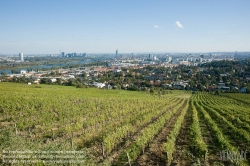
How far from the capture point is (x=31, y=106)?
24.5m

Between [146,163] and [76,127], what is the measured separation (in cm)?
850

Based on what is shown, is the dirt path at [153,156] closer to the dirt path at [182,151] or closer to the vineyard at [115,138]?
the vineyard at [115,138]

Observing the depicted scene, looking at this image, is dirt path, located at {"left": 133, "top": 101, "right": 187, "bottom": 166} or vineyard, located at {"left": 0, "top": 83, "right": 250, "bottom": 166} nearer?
vineyard, located at {"left": 0, "top": 83, "right": 250, "bottom": 166}

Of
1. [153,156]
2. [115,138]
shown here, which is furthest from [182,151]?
[115,138]

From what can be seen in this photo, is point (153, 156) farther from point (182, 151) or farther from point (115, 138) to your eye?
point (115, 138)

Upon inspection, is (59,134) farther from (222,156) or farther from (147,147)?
(222,156)

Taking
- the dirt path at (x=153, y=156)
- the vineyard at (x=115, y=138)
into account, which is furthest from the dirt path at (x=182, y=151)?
the dirt path at (x=153, y=156)

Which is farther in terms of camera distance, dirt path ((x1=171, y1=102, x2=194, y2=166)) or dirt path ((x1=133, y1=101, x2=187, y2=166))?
dirt path ((x1=171, y1=102, x2=194, y2=166))

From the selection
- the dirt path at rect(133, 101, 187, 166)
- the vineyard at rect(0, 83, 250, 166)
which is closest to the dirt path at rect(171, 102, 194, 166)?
the vineyard at rect(0, 83, 250, 166)

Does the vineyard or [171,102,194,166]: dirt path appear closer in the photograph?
the vineyard

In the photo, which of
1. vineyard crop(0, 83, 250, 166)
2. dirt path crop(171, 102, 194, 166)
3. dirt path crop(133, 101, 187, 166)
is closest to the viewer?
vineyard crop(0, 83, 250, 166)

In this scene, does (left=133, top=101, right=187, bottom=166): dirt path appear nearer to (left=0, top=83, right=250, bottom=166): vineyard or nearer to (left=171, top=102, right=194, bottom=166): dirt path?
(left=0, top=83, right=250, bottom=166): vineyard

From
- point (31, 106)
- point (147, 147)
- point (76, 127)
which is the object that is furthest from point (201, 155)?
point (31, 106)

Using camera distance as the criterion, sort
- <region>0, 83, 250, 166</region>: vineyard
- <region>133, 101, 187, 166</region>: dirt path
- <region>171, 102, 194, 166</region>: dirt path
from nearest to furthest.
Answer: <region>0, 83, 250, 166</region>: vineyard < <region>133, 101, 187, 166</region>: dirt path < <region>171, 102, 194, 166</region>: dirt path
